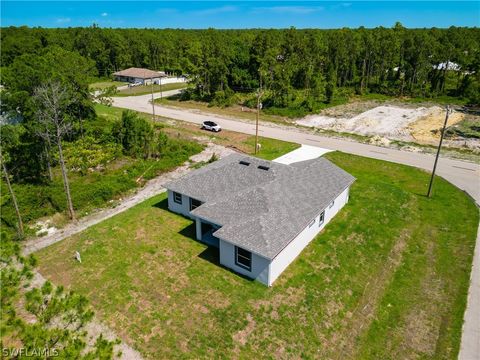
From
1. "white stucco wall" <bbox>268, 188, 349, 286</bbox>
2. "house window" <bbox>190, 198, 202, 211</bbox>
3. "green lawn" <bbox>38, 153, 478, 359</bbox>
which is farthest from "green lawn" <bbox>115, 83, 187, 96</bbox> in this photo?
"white stucco wall" <bbox>268, 188, 349, 286</bbox>

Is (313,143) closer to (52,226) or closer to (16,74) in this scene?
(52,226)

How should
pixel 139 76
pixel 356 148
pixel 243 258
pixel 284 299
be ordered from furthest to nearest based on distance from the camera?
pixel 139 76
pixel 356 148
pixel 243 258
pixel 284 299

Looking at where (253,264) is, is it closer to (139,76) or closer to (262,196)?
(262,196)

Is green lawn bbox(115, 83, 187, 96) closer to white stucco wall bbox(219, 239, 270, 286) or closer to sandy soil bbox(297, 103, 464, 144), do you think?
sandy soil bbox(297, 103, 464, 144)

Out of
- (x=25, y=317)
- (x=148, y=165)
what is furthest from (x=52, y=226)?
(x=148, y=165)

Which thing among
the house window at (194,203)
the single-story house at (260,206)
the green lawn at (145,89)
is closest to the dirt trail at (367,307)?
the single-story house at (260,206)

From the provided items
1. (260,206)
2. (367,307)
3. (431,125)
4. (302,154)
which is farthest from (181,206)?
(431,125)
